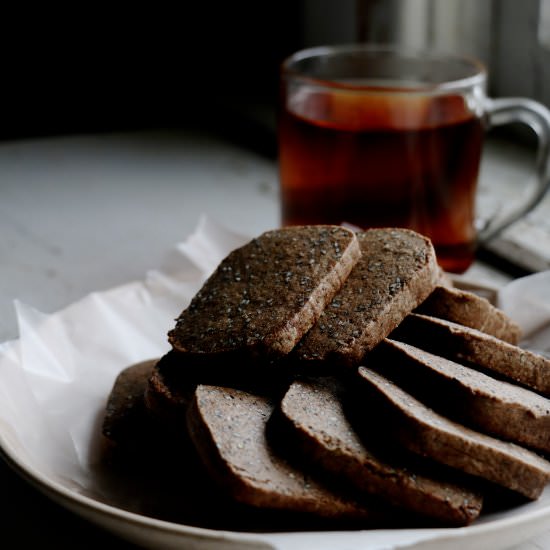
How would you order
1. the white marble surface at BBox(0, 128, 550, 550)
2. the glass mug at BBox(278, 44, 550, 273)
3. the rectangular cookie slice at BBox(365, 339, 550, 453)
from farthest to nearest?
the white marble surface at BBox(0, 128, 550, 550) → the glass mug at BBox(278, 44, 550, 273) → the rectangular cookie slice at BBox(365, 339, 550, 453)

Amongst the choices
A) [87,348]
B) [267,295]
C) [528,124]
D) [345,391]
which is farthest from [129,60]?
[345,391]

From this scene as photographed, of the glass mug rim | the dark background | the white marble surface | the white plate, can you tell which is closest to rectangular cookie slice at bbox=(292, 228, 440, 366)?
the white plate

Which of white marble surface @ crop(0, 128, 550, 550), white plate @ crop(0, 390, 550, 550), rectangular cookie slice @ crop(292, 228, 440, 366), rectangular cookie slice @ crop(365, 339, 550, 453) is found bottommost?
white marble surface @ crop(0, 128, 550, 550)

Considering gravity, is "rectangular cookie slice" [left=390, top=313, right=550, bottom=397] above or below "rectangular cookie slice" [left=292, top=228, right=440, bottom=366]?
below

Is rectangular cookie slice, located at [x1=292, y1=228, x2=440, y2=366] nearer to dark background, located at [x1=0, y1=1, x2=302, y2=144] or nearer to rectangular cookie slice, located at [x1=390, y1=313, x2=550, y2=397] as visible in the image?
rectangular cookie slice, located at [x1=390, y1=313, x2=550, y2=397]

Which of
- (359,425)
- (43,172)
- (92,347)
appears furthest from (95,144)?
(359,425)

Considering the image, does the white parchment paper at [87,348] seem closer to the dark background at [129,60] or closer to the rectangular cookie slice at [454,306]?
the rectangular cookie slice at [454,306]

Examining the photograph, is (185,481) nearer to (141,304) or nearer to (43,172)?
(141,304)
